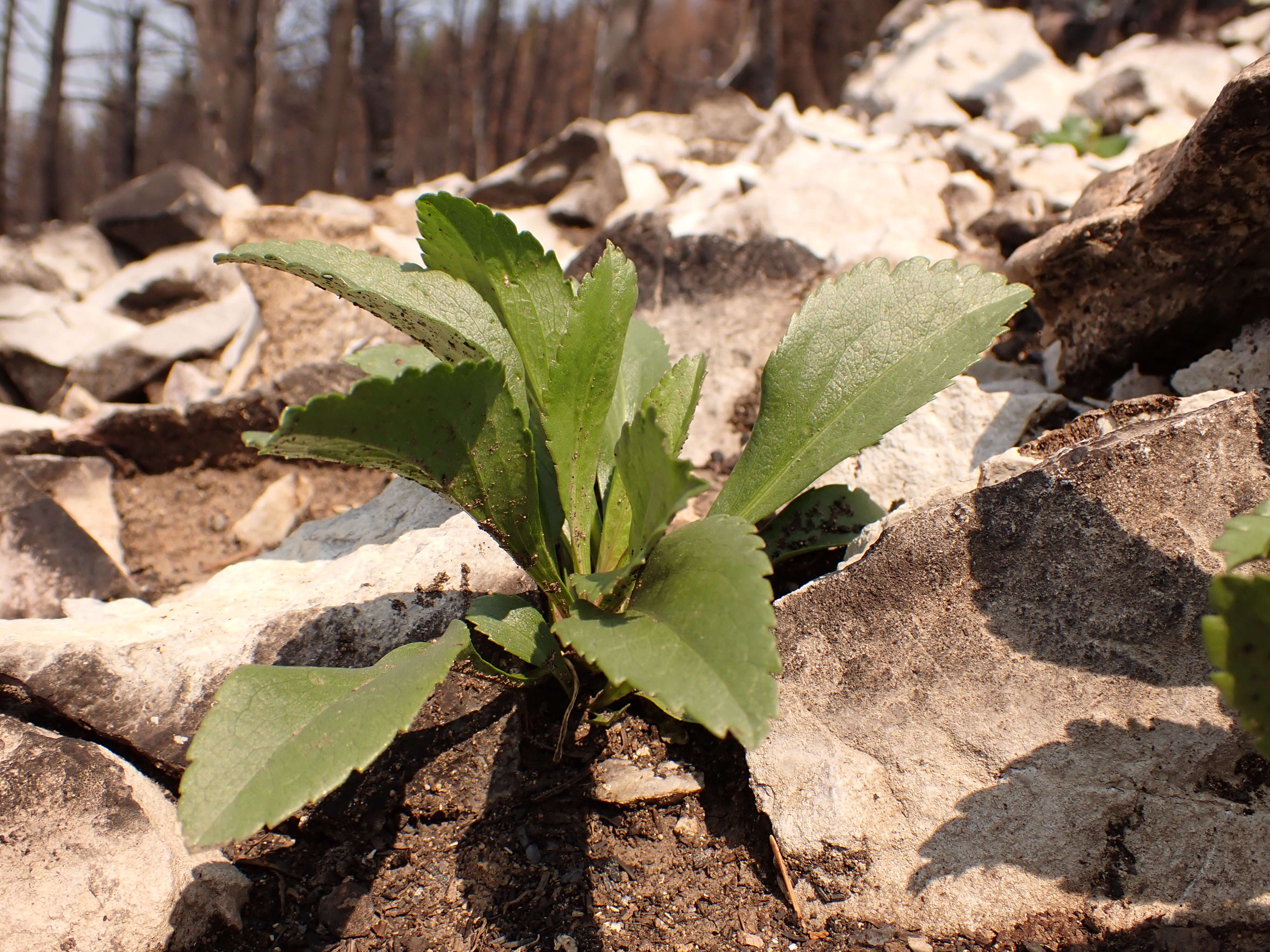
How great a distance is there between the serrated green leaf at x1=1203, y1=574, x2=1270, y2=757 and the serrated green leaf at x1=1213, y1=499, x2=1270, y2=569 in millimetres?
21

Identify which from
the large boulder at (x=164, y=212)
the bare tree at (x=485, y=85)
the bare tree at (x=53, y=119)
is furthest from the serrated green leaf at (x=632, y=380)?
the bare tree at (x=485, y=85)

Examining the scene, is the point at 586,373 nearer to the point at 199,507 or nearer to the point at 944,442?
the point at 944,442

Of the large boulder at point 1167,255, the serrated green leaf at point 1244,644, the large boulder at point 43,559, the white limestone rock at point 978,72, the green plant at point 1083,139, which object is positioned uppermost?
the white limestone rock at point 978,72

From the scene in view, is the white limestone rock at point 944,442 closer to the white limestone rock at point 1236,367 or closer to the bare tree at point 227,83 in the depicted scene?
the white limestone rock at point 1236,367

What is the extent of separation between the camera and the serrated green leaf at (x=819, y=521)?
1342 millimetres

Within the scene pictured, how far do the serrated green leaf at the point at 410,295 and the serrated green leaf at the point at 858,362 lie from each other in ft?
1.21

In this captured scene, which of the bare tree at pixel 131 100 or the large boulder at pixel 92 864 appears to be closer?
the large boulder at pixel 92 864

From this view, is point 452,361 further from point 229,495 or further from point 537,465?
point 229,495

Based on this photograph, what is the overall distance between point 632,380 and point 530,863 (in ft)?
2.49

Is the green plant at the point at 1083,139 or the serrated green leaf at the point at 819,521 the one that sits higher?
the green plant at the point at 1083,139

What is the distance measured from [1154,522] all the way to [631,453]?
668 mm

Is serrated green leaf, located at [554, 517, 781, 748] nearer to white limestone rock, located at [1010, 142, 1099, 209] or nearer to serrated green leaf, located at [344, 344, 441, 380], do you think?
serrated green leaf, located at [344, 344, 441, 380]

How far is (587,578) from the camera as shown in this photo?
1.04 m

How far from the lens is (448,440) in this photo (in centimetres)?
101
